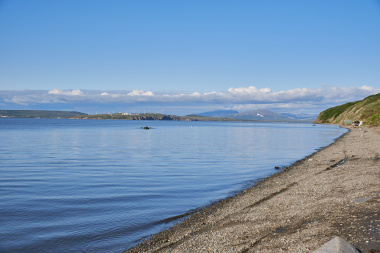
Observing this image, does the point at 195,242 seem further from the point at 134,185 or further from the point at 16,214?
the point at 134,185

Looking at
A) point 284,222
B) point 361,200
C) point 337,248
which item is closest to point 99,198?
point 284,222

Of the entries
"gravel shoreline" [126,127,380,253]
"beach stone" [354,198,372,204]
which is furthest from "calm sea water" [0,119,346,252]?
"beach stone" [354,198,372,204]

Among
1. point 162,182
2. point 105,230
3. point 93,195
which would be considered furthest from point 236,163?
point 105,230

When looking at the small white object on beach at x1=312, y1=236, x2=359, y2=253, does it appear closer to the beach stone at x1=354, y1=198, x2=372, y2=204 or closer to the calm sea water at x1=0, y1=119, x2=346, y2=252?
the beach stone at x1=354, y1=198, x2=372, y2=204

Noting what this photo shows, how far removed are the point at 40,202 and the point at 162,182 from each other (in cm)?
986

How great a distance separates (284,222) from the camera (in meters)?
13.5

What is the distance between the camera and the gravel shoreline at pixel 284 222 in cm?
1095

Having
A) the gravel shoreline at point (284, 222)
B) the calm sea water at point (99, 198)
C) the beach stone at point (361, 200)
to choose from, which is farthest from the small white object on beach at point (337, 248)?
the calm sea water at point (99, 198)

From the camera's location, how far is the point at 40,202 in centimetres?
1994

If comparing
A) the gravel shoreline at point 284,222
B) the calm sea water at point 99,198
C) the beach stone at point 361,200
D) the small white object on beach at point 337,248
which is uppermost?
the small white object on beach at point 337,248

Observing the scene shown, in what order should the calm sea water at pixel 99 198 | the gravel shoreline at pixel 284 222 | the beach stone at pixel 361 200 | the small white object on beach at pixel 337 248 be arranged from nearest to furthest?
the small white object on beach at pixel 337 248 < the gravel shoreline at pixel 284 222 < the calm sea water at pixel 99 198 < the beach stone at pixel 361 200

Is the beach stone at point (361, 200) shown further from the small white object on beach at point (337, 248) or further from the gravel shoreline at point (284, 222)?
the small white object on beach at point (337, 248)

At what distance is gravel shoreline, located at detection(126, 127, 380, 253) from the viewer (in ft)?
35.9

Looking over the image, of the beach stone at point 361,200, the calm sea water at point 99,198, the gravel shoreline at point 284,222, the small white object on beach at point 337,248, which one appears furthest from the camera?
the beach stone at point 361,200
